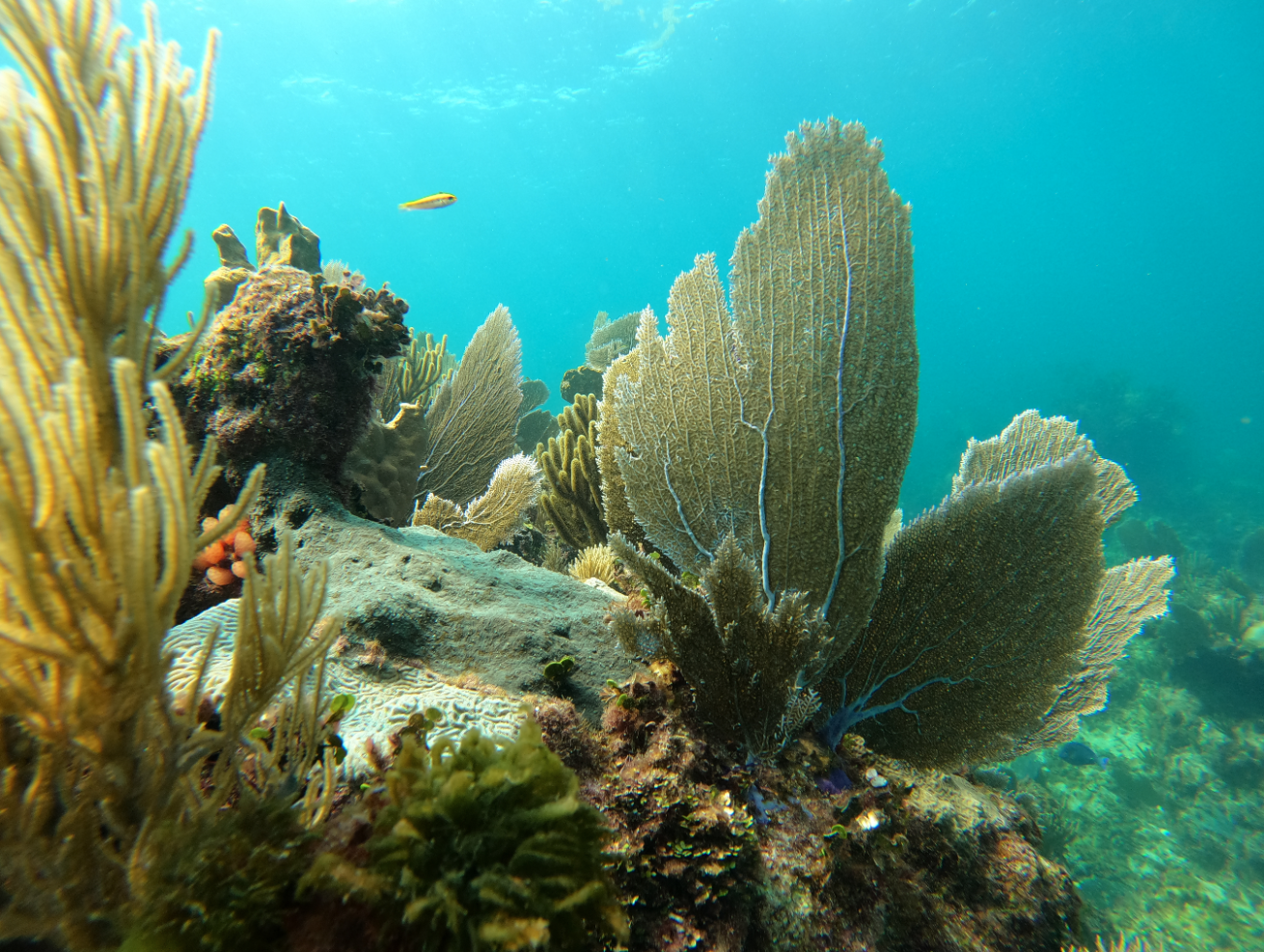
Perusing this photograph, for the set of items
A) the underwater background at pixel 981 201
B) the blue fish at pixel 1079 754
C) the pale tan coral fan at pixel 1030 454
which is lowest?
the blue fish at pixel 1079 754

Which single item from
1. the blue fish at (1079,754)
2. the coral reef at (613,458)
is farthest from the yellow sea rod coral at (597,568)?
the blue fish at (1079,754)

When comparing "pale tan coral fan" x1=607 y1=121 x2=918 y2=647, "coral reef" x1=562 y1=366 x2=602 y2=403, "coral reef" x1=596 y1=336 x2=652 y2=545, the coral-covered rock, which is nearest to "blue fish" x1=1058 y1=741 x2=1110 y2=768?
the coral-covered rock

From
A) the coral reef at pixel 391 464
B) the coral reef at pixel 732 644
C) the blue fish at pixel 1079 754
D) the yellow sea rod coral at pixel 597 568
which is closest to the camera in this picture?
the coral reef at pixel 732 644

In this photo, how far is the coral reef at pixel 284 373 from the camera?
10.2ft

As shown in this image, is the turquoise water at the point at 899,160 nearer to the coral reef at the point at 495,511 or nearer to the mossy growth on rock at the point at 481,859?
the coral reef at the point at 495,511

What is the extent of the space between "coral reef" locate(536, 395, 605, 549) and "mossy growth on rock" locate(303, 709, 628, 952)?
3853mm

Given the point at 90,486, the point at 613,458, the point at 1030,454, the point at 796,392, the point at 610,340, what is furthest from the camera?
the point at 610,340

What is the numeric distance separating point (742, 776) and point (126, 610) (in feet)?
6.49

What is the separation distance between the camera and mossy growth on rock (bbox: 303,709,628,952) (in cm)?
117

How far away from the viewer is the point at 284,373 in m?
3.12

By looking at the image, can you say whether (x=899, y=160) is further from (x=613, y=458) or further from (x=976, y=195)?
(x=613, y=458)

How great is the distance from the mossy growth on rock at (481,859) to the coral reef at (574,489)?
3853mm

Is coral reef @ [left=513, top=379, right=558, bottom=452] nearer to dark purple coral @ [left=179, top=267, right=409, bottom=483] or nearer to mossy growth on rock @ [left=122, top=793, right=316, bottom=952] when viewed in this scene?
dark purple coral @ [left=179, top=267, right=409, bottom=483]

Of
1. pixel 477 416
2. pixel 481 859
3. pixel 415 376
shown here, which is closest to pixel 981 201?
pixel 415 376
